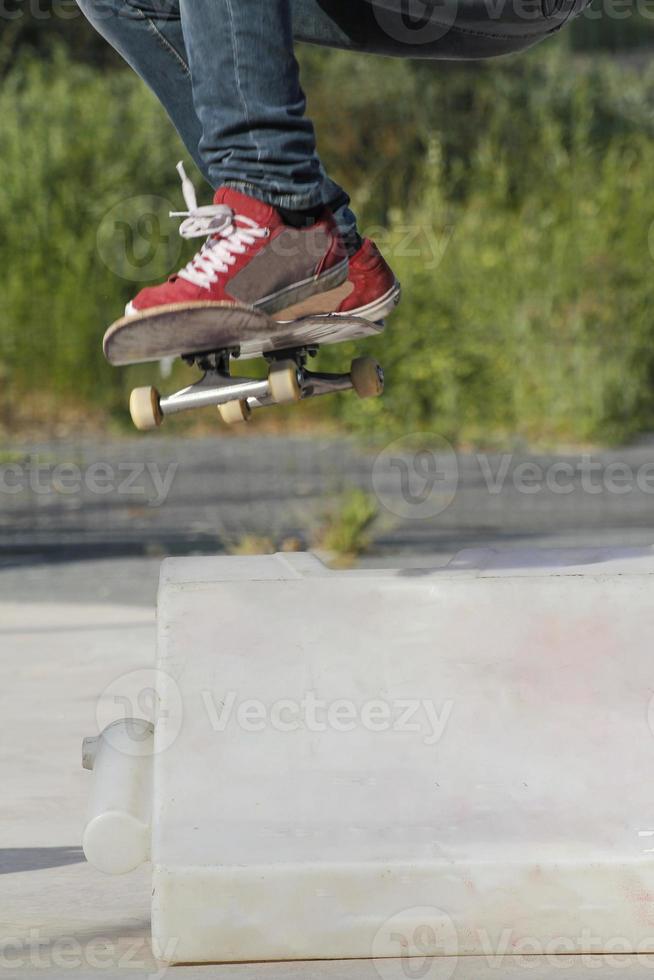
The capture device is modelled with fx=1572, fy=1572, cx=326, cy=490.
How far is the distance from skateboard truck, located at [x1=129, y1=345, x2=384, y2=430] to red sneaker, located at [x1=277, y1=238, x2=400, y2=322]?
0.47 feet

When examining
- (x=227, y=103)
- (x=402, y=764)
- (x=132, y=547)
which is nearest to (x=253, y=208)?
(x=227, y=103)

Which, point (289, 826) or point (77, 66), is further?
point (77, 66)

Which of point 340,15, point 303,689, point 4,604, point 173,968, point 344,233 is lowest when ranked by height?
point 4,604

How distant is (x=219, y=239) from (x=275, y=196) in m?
0.13

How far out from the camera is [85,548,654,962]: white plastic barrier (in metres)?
2.59

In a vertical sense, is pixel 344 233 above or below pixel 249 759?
above

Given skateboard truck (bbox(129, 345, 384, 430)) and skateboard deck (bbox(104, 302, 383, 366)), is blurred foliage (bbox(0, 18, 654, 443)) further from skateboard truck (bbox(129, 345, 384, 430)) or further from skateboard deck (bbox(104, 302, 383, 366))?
skateboard deck (bbox(104, 302, 383, 366))

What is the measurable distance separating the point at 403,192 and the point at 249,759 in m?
12.0

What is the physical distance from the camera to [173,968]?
2.60 metres

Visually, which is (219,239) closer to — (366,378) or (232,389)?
(232,389)

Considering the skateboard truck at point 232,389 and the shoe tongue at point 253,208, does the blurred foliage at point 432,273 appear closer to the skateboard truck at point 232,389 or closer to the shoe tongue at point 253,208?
the skateboard truck at point 232,389

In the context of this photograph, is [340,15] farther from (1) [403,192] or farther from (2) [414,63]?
(2) [414,63]

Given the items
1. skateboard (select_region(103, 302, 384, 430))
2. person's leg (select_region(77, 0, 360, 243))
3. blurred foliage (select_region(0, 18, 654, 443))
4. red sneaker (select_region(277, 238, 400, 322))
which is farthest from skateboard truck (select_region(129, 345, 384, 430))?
blurred foliage (select_region(0, 18, 654, 443))

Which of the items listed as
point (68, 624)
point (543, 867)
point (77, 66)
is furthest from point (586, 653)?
point (77, 66)
